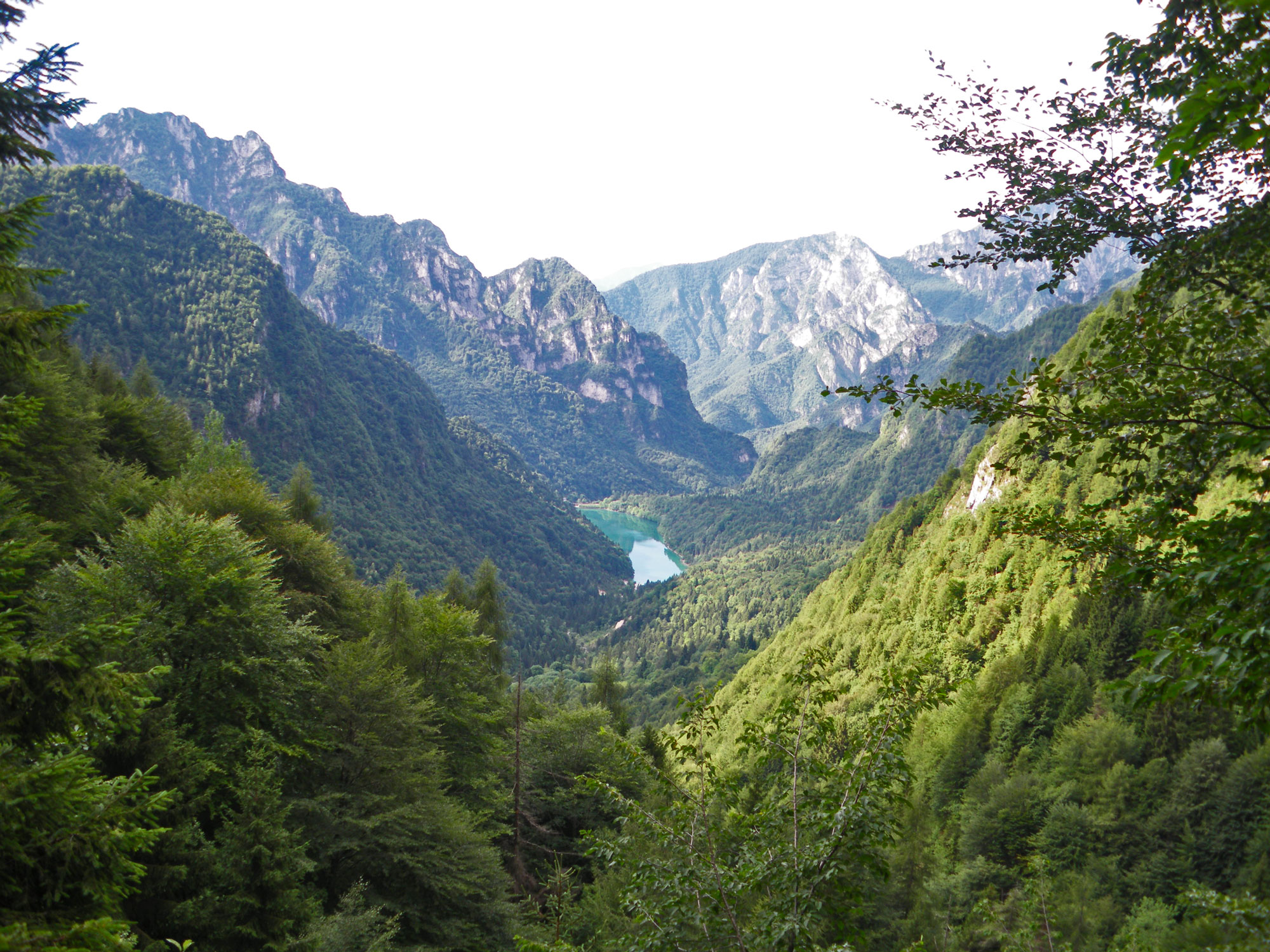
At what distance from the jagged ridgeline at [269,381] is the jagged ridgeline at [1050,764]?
9780 cm

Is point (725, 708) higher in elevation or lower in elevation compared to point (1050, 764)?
higher

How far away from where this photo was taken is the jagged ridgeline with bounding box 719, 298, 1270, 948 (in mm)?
17984

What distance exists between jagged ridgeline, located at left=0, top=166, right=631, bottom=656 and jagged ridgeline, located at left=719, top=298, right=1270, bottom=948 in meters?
97.8

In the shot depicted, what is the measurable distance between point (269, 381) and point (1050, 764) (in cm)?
17065

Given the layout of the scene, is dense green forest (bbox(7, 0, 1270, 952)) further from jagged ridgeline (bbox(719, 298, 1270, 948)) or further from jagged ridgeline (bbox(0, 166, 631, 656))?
jagged ridgeline (bbox(0, 166, 631, 656))

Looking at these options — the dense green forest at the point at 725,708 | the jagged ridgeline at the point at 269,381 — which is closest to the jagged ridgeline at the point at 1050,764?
the dense green forest at the point at 725,708

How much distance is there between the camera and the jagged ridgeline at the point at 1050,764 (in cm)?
1798

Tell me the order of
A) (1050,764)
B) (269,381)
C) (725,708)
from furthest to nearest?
(269,381), (1050,764), (725,708)

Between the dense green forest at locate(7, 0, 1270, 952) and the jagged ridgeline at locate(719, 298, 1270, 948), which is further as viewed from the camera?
the jagged ridgeline at locate(719, 298, 1270, 948)

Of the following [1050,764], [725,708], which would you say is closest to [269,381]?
[725,708]

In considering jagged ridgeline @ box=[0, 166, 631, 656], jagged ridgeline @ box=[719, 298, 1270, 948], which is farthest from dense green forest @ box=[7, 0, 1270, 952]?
jagged ridgeline @ box=[0, 166, 631, 656]

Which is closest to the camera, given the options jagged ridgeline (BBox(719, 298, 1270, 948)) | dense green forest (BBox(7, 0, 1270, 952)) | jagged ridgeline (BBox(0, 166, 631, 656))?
dense green forest (BBox(7, 0, 1270, 952))

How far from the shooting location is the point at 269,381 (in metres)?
156

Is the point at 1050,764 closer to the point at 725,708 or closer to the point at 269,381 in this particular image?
the point at 725,708
